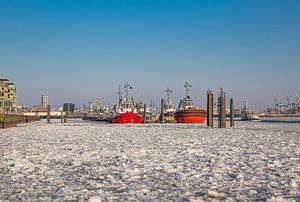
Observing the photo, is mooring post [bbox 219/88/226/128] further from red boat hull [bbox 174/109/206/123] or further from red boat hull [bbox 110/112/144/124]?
red boat hull [bbox 174/109/206/123]

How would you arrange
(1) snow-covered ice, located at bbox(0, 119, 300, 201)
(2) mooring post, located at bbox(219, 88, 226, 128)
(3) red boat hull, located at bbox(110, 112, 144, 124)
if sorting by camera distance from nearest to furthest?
1. (1) snow-covered ice, located at bbox(0, 119, 300, 201)
2. (2) mooring post, located at bbox(219, 88, 226, 128)
3. (3) red boat hull, located at bbox(110, 112, 144, 124)

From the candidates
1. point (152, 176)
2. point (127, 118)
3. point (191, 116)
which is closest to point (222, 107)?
point (152, 176)

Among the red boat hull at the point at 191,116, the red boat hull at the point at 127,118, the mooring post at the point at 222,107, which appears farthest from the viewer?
the red boat hull at the point at 191,116

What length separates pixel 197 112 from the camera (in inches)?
2020

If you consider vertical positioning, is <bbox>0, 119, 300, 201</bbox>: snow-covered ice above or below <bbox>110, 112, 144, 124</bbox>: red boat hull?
below

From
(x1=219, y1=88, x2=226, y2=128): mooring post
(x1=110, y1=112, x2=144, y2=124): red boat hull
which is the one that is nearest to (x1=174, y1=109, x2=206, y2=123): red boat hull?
(x1=110, y1=112, x2=144, y2=124): red boat hull

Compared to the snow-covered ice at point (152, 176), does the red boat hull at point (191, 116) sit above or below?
above

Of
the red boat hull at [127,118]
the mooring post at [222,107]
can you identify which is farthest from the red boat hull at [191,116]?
the mooring post at [222,107]

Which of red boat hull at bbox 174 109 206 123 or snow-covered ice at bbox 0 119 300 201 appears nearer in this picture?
snow-covered ice at bbox 0 119 300 201

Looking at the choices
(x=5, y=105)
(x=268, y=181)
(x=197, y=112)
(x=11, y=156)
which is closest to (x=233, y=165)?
(x=268, y=181)

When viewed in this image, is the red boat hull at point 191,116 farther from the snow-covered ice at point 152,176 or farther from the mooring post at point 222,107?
the snow-covered ice at point 152,176

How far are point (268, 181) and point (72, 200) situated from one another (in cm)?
333

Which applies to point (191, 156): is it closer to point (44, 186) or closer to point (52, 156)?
point (52, 156)

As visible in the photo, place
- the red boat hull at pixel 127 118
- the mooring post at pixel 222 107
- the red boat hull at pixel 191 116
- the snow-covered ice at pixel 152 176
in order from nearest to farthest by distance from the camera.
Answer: the snow-covered ice at pixel 152 176
the mooring post at pixel 222 107
the red boat hull at pixel 127 118
the red boat hull at pixel 191 116
